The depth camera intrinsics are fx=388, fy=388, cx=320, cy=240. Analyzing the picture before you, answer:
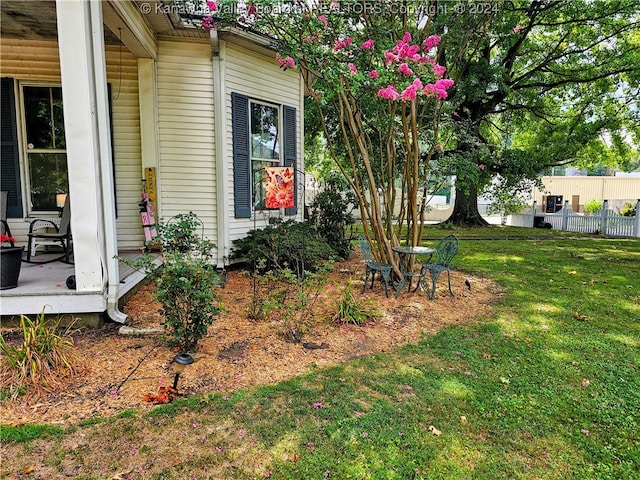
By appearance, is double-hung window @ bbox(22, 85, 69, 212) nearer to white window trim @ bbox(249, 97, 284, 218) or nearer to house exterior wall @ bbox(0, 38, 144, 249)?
house exterior wall @ bbox(0, 38, 144, 249)

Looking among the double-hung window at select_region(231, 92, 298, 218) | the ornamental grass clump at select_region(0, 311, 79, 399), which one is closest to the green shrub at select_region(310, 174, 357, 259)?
the double-hung window at select_region(231, 92, 298, 218)

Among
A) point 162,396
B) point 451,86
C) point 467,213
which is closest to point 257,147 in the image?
point 451,86

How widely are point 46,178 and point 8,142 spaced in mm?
623

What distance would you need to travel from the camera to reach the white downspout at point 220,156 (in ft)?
19.1

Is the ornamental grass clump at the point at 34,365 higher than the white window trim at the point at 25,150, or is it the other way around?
the white window trim at the point at 25,150

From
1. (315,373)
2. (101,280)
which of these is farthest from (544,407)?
(101,280)

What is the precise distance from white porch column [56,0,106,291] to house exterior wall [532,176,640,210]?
105ft

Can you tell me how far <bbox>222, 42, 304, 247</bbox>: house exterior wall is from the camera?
6.00 meters

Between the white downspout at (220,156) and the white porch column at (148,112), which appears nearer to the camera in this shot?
the white porch column at (148,112)

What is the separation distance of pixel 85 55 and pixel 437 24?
4.85 metres

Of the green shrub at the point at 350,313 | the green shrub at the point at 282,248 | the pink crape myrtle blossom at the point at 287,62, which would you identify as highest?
the pink crape myrtle blossom at the point at 287,62

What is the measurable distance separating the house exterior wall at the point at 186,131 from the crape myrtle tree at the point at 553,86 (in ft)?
22.6

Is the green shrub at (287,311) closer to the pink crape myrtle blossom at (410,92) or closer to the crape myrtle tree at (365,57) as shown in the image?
the crape myrtle tree at (365,57)

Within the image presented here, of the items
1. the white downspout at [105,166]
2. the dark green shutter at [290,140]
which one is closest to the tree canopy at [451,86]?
the dark green shutter at [290,140]
